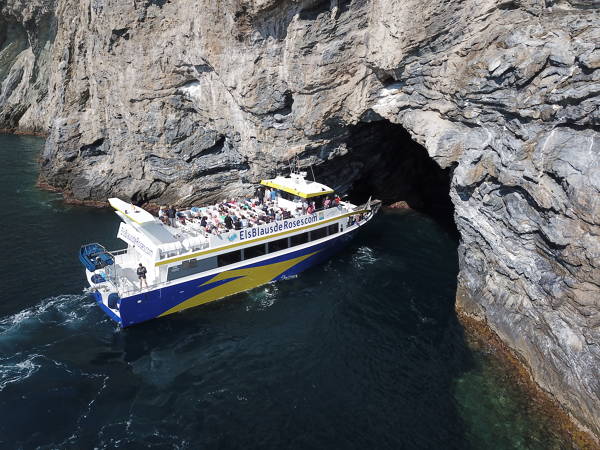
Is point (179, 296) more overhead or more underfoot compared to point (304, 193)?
more underfoot

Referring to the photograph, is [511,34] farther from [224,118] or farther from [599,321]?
[224,118]

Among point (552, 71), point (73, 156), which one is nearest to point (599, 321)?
point (552, 71)

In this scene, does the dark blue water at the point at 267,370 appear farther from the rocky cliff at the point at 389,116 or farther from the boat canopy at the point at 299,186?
the boat canopy at the point at 299,186

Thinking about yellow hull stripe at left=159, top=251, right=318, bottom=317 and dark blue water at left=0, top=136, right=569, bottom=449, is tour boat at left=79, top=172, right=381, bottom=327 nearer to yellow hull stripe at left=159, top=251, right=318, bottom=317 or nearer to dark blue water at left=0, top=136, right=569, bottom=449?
yellow hull stripe at left=159, top=251, right=318, bottom=317

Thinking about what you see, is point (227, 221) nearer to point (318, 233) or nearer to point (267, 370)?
point (318, 233)

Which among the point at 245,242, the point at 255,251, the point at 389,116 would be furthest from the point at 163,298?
the point at 389,116

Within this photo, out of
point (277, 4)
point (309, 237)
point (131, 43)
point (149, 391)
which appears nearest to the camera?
point (149, 391)

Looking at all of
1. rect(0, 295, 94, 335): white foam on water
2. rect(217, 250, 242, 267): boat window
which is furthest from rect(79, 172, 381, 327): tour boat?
rect(0, 295, 94, 335): white foam on water
